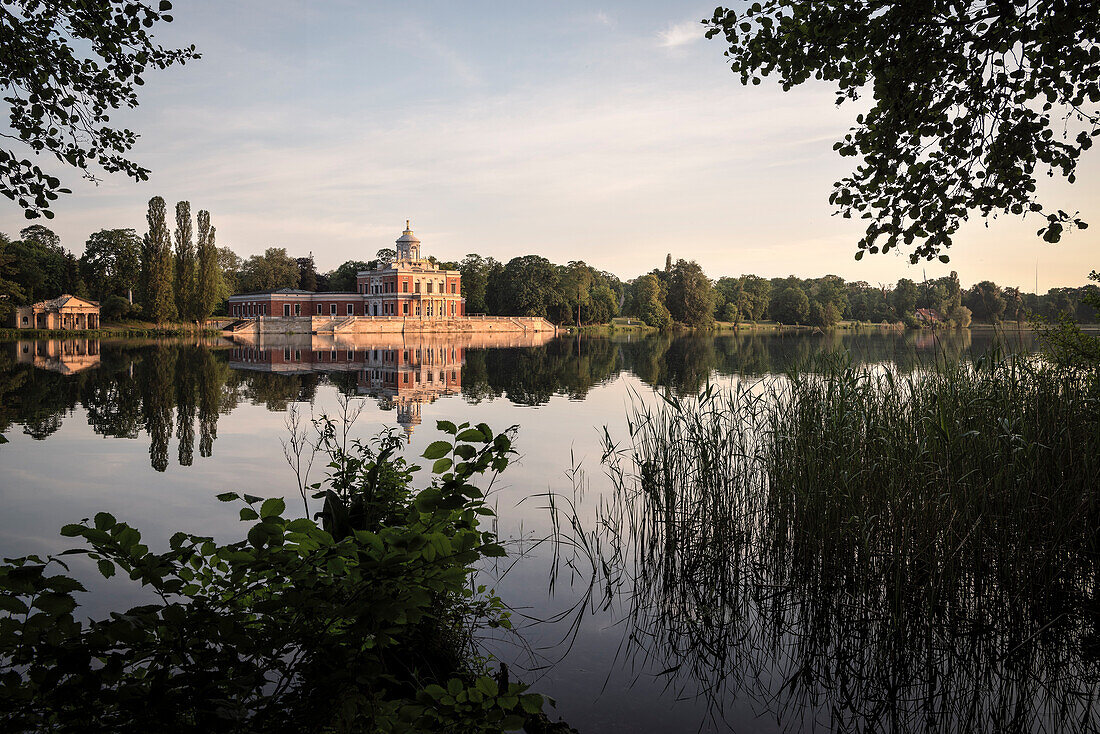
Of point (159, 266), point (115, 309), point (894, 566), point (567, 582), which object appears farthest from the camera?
point (115, 309)

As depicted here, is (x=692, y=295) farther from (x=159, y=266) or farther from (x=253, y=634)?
(x=253, y=634)

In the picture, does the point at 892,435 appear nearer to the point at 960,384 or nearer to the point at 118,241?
the point at 960,384

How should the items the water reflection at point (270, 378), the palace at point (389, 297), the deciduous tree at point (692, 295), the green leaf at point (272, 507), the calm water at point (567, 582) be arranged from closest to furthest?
the green leaf at point (272, 507), the calm water at point (567, 582), the water reflection at point (270, 378), the palace at point (389, 297), the deciduous tree at point (692, 295)

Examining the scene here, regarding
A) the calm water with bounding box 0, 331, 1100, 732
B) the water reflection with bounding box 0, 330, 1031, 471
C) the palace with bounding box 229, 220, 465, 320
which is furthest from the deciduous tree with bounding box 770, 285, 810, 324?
the calm water with bounding box 0, 331, 1100, 732

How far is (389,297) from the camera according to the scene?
66.6 m

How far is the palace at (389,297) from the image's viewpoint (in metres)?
66.2

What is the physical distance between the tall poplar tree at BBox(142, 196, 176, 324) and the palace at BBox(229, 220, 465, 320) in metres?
14.9

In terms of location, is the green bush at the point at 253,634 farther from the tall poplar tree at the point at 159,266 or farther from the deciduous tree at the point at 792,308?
the deciduous tree at the point at 792,308

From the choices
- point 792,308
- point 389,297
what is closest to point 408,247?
point 389,297

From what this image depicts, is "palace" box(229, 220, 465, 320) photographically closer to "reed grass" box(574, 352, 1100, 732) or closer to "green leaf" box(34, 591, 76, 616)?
"reed grass" box(574, 352, 1100, 732)

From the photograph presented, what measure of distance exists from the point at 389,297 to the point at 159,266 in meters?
21.4

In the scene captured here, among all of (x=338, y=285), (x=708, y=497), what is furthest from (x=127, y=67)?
(x=338, y=285)

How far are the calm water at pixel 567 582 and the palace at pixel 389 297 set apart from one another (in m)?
47.0

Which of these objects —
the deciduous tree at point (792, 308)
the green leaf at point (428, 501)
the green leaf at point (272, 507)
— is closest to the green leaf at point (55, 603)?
the green leaf at point (272, 507)
